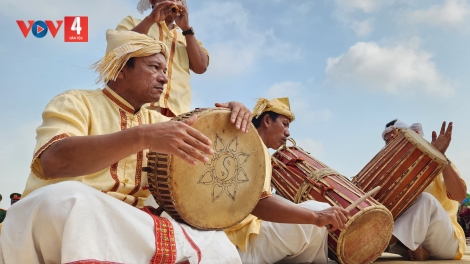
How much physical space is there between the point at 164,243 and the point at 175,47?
2.34 meters

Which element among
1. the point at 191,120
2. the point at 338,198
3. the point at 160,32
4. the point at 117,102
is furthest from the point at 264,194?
the point at 160,32

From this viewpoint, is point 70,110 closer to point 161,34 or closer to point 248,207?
point 248,207

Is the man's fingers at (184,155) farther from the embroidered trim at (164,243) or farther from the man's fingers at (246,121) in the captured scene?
the man's fingers at (246,121)

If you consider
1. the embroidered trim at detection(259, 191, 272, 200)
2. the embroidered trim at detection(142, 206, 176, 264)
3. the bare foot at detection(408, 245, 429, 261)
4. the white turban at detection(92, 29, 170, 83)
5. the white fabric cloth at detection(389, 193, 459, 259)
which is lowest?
the bare foot at detection(408, 245, 429, 261)

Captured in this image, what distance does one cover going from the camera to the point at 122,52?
7.85 feet

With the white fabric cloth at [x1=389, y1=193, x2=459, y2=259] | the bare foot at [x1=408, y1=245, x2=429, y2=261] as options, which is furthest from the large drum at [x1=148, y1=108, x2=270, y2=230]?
the bare foot at [x1=408, y1=245, x2=429, y2=261]

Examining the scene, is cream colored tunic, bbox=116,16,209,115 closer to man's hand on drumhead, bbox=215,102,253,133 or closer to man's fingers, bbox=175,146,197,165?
man's hand on drumhead, bbox=215,102,253,133

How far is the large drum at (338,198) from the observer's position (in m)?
3.48

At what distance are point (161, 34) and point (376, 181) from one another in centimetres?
234

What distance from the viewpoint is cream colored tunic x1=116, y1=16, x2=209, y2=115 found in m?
3.79

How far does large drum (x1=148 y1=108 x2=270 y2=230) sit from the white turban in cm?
45

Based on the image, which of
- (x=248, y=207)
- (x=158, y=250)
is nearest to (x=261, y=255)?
(x=248, y=207)

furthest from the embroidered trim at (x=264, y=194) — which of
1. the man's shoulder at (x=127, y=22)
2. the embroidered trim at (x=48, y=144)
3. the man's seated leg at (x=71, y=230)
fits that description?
the man's shoulder at (x=127, y=22)

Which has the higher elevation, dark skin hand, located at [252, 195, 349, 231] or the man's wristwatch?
the man's wristwatch
